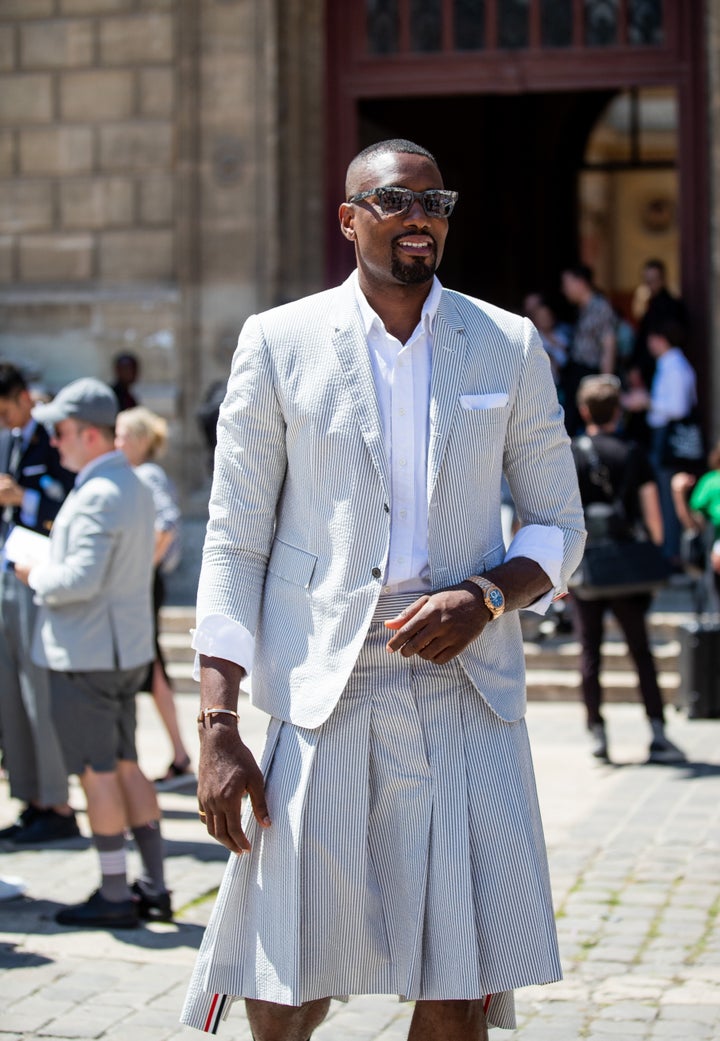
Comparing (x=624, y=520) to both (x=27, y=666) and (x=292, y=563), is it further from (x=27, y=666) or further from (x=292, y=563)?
(x=292, y=563)

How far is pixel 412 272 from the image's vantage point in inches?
138

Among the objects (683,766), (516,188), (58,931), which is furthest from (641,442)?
(58,931)

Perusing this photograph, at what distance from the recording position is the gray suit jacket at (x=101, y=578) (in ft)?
19.6

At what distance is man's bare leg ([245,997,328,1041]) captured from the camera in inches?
135

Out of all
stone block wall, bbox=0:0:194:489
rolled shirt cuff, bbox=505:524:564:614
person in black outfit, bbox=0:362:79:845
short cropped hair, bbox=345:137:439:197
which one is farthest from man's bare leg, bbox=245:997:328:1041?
stone block wall, bbox=0:0:194:489

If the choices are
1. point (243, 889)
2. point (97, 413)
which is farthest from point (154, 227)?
point (243, 889)

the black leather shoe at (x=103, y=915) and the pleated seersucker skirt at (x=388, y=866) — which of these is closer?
the pleated seersucker skirt at (x=388, y=866)

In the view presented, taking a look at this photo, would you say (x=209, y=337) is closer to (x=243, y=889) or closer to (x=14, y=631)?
(x=14, y=631)

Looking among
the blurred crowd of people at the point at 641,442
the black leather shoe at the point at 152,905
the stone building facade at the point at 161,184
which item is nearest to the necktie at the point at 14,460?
the black leather shoe at the point at 152,905

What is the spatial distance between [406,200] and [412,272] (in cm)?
14

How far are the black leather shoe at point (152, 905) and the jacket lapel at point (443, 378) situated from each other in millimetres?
2939

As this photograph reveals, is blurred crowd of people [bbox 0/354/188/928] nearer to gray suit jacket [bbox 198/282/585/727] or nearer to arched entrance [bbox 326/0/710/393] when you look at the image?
gray suit jacket [bbox 198/282/585/727]

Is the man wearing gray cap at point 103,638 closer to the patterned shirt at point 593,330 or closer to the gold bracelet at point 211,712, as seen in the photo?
the gold bracelet at point 211,712

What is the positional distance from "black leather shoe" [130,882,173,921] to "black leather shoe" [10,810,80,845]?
4.00 ft
